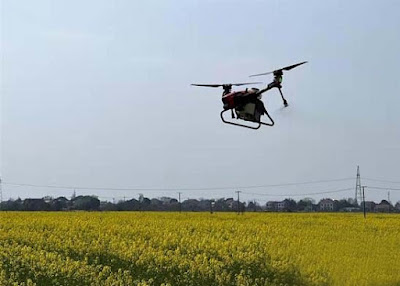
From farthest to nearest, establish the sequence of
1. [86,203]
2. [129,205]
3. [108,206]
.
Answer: [129,205] < [86,203] < [108,206]

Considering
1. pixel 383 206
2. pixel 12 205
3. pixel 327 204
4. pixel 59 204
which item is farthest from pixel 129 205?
pixel 383 206

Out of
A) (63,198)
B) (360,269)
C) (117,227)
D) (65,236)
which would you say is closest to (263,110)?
(360,269)

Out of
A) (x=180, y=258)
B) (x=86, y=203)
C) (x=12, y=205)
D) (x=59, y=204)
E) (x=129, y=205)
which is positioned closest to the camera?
(x=180, y=258)

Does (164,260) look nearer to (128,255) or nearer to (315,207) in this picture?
(128,255)

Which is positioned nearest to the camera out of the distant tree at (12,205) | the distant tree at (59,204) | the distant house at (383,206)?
the distant tree at (12,205)

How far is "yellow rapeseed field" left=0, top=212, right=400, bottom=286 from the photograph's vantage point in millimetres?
16141

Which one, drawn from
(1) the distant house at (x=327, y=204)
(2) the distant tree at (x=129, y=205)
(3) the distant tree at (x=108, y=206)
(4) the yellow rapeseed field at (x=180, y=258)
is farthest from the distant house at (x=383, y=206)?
(4) the yellow rapeseed field at (x=180, y=258)

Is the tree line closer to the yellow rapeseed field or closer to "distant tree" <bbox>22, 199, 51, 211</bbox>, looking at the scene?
"distant tree" <bbox>22, 199, 51, 211</bbox>

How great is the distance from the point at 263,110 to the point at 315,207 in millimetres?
90259

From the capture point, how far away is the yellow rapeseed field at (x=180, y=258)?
16.1 meters

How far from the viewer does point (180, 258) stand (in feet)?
60.7

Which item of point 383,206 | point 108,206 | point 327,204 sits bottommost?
point 108,206

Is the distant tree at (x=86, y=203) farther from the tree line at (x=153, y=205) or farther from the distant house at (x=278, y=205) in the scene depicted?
the distant house at (x=278, y=205)

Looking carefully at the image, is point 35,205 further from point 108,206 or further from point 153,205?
point 153,205
